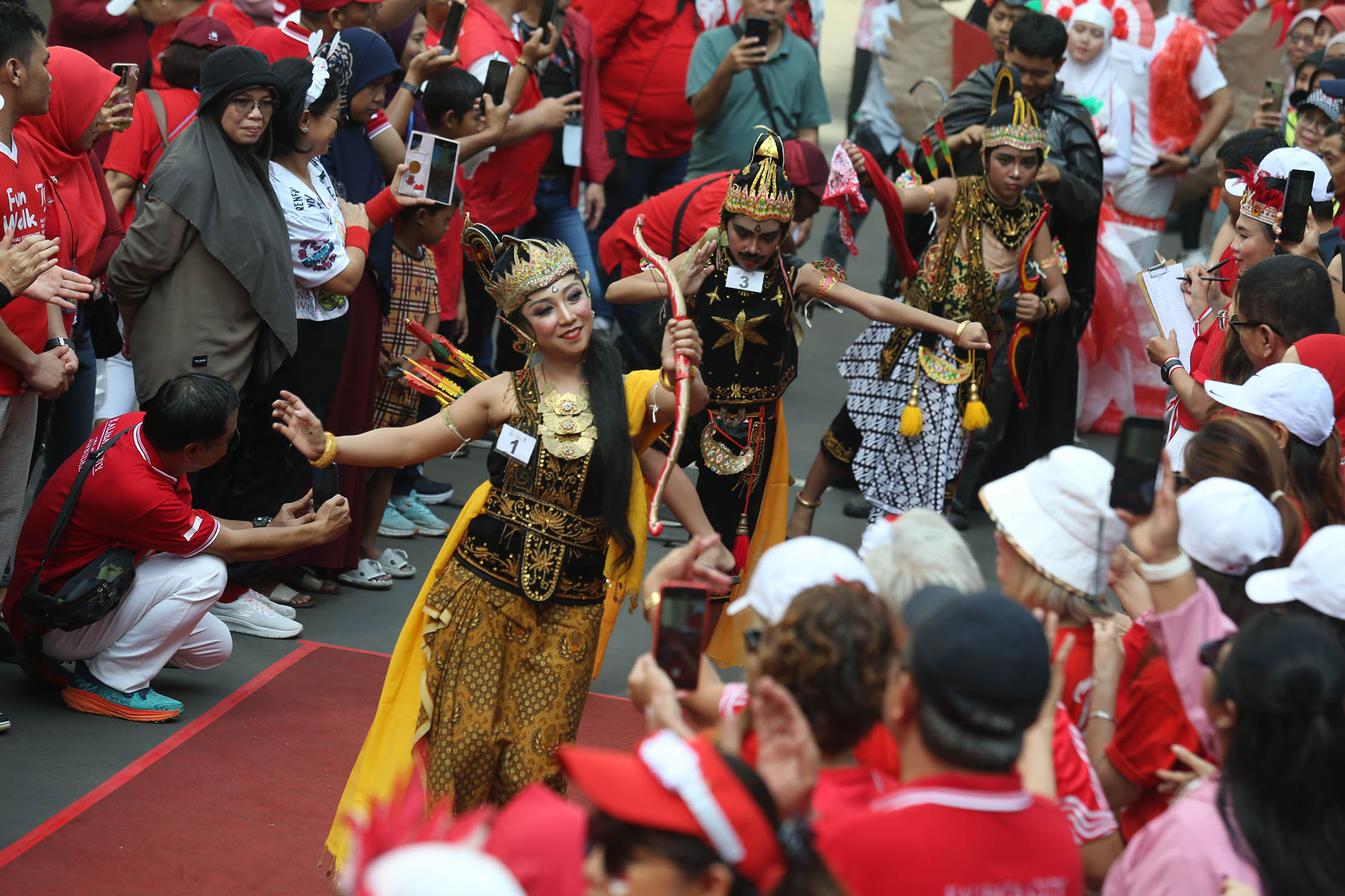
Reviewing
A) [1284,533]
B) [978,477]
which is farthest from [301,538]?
[978,477]

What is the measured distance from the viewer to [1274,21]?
920 cm

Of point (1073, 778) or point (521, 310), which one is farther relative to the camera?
point (521, 310)

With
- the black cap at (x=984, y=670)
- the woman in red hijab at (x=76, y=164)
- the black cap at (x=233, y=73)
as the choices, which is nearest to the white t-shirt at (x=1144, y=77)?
the black cap at (x=233, y=73)

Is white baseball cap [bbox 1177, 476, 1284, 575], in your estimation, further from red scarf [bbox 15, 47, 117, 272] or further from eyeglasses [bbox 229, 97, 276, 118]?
red scarf [bbox 15, 47, 117, 272]

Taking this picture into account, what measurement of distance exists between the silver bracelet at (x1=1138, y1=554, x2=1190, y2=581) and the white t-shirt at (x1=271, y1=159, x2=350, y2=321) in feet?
10.4

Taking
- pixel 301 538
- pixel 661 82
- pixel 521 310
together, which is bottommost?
pixel 301 538

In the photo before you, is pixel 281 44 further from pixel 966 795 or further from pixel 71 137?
pixel 966 795

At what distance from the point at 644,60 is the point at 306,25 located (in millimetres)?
2484

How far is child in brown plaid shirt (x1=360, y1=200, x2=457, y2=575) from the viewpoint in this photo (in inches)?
203

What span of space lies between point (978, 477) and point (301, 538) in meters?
3.82

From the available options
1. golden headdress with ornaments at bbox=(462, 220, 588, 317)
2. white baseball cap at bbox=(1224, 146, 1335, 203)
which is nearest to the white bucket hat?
golden headdress with ornaments at bbox=(462, 220, 588, 317)

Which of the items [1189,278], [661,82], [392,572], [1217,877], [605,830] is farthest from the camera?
[661,82]

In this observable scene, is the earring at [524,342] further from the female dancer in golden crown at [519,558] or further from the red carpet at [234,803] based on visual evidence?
the red carpet at [234,803]

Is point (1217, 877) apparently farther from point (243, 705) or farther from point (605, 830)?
A: point (243, 705)
